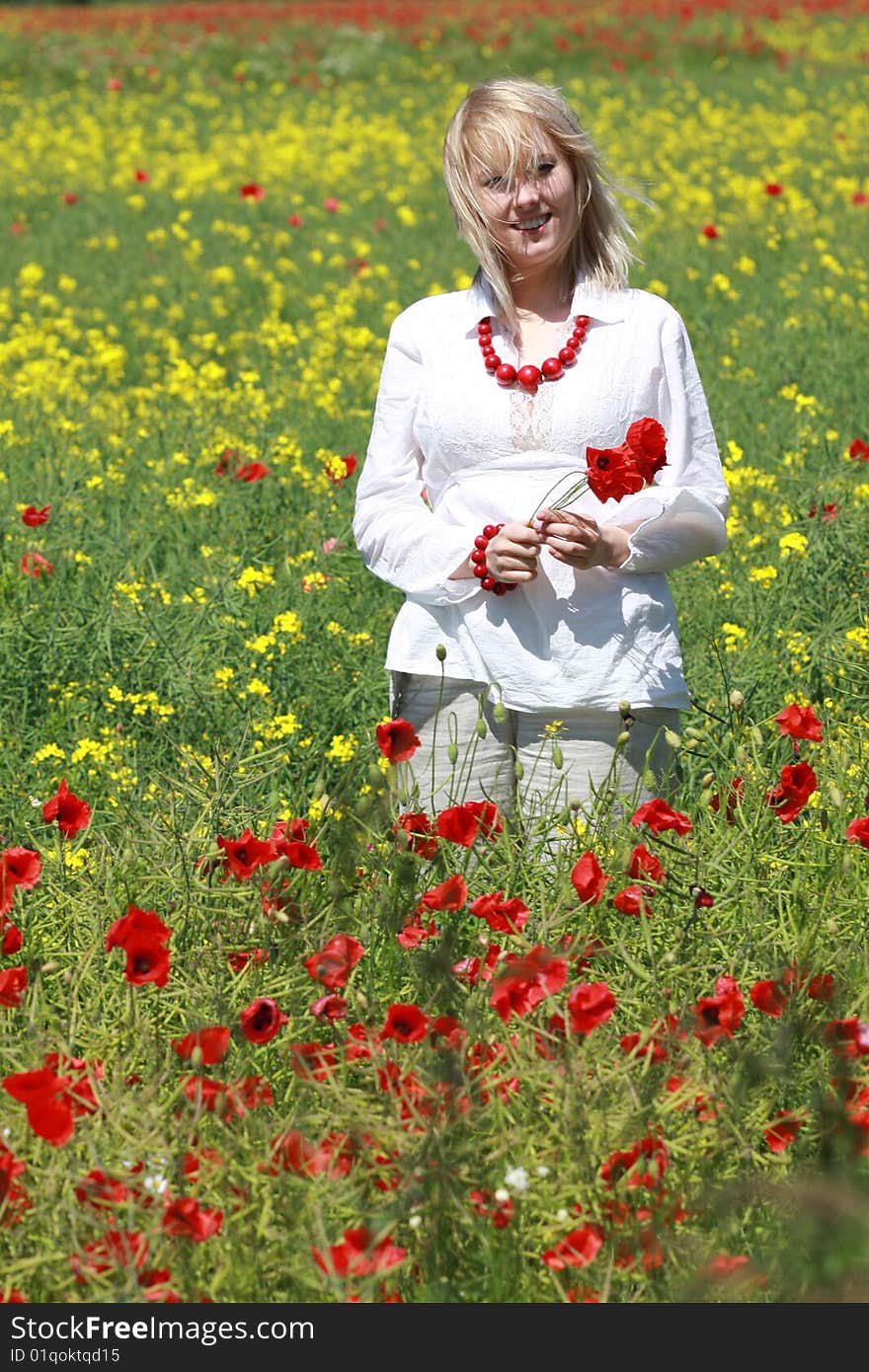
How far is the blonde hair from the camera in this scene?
2953 mm

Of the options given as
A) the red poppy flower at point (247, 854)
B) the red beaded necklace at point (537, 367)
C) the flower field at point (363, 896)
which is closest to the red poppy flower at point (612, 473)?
the red beaded necklace at point (537, 367)

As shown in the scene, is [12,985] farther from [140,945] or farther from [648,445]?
[648,445]

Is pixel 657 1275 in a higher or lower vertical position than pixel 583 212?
lower

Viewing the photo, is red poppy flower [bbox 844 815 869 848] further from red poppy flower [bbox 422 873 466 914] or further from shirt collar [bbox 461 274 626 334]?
shirt collar [bbox 461 274 626 334]

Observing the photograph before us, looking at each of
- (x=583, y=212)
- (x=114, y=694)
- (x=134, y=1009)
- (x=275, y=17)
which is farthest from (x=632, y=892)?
(x=275, y=17)

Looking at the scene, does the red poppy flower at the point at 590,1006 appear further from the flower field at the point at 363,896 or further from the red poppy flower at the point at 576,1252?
the red poppy flower at the point at 576,1252

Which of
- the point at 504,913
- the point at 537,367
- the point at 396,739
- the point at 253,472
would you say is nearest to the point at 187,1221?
the point at 504,913

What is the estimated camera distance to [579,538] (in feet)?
9.21

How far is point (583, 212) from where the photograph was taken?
10.1ft

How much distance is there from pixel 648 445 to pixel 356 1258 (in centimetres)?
136

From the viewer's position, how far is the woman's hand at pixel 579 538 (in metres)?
2.80

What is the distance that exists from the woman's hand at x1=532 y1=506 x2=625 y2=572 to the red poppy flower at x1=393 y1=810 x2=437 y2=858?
520mm
